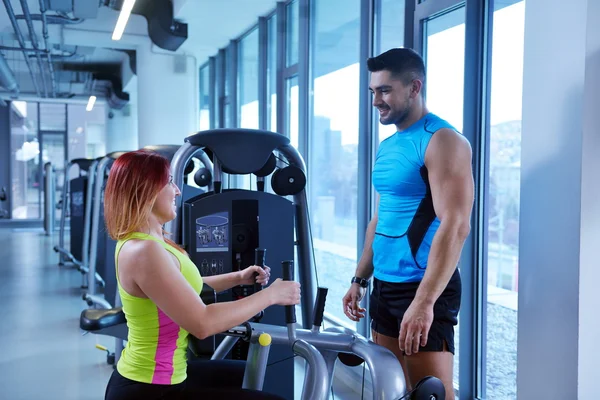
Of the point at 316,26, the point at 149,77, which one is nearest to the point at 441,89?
the point at 316,26

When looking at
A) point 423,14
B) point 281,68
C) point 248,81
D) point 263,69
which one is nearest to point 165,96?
point 248,81

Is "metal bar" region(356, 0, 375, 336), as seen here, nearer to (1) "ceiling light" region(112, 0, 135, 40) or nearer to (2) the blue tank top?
(2) the blue tank top

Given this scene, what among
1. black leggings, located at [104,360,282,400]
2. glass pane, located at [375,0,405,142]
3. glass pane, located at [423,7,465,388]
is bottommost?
black leggings, located at [104,360,282,400]

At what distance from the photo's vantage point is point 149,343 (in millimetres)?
1615

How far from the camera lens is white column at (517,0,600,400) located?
1698mm

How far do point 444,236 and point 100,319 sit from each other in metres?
1.21

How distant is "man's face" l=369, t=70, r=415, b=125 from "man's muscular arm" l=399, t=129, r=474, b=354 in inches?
8.9

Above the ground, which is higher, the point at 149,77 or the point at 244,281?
the point at 149,77

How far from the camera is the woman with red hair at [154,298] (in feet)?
Answer: 5.03

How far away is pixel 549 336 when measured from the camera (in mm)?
1817

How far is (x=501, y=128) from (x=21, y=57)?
12022 mm

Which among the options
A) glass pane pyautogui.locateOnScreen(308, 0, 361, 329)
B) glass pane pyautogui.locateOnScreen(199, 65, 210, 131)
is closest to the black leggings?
glass pane pyautogui.locateOnScreen(308, 0, 361, 329)

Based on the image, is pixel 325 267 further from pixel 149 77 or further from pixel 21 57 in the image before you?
pixel 21 57

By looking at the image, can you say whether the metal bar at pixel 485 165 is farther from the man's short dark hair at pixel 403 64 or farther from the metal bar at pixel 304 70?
the metal bar at pixel 304 70
